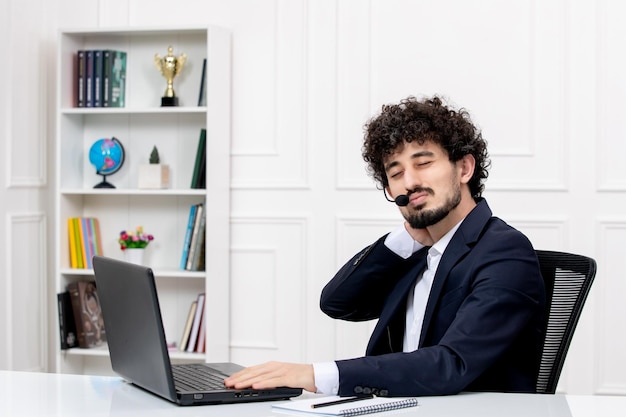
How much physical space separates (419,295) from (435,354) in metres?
0.48

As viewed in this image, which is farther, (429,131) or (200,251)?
(200,251)

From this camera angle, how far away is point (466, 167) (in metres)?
2.19

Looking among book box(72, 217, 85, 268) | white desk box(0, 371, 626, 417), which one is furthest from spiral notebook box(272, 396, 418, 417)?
→ book box(72, 217, 85, 268)

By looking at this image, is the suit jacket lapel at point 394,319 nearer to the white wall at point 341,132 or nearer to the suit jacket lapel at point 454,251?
the suit jacket lapel at point 454,251

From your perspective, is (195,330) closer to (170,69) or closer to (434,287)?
(170,69)

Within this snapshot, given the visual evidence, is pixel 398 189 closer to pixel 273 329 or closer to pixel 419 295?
pixel 419 295

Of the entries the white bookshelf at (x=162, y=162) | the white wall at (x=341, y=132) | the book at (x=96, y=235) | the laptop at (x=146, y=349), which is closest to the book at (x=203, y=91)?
the white bookshelf at (x=162, y=162)

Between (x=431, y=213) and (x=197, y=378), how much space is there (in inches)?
28.0

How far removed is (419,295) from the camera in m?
2.18

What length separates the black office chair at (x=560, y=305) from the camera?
195 centimetres

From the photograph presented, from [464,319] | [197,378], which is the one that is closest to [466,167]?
[464,319]

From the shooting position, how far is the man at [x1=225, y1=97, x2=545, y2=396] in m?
1.66

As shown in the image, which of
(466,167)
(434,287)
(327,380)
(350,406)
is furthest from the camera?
(466,167)

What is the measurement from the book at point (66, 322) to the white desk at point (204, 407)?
2302 mm
